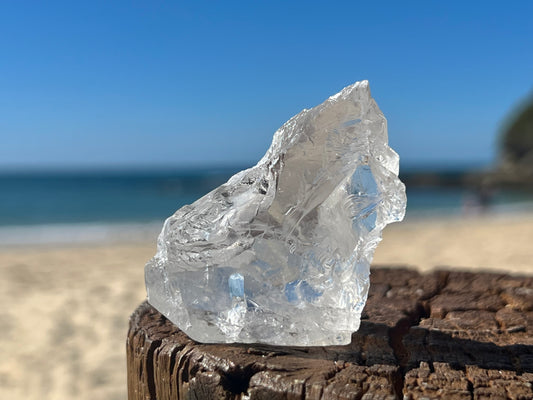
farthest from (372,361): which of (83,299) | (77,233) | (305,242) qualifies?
(77,233)

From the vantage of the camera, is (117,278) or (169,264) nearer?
(169,264)

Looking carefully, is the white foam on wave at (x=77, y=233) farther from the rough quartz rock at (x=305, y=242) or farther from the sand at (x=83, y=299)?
the rough quartz rock at (x=305, y=242)

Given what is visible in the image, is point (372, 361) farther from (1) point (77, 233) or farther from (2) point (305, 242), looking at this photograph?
(1) point (77, 233)

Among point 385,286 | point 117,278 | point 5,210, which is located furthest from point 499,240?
point 5,210

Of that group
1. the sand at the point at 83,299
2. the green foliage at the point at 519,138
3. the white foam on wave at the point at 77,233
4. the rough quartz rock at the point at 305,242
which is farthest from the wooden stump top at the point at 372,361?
the green foliage at the point at 519,138

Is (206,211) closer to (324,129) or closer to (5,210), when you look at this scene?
(324,129)

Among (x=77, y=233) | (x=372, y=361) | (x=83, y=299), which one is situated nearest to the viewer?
(x=372, y=361)

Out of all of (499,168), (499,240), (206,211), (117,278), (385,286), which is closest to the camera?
(206,211)
